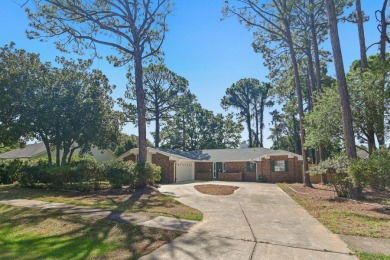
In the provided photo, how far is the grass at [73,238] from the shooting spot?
5.40 m

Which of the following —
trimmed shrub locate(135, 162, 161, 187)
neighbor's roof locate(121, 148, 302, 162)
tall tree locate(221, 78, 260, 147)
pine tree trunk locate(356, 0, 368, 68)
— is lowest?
trimmed shrub locate(135, 162, 161, 187)

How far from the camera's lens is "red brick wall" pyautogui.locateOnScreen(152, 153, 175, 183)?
989 inches

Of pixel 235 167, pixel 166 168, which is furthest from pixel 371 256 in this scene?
pixel 235 167

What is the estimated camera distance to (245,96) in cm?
5028

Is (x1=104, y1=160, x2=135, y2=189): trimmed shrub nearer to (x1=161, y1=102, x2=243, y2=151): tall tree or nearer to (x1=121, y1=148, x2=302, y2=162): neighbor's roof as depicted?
(x1=121, y1=148, x2=302, y2=162): neighbor's roof

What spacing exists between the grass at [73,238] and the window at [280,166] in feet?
70.4

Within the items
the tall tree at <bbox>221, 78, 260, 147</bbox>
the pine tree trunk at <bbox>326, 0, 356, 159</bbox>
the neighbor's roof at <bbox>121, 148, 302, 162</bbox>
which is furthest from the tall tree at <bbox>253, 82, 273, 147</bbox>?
the pine tree trunk at <bbox>326, 0, 356, 159</bbox>

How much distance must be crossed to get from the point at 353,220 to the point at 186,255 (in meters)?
5.61

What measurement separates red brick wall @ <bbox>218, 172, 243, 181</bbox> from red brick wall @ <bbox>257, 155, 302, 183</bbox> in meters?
2.04

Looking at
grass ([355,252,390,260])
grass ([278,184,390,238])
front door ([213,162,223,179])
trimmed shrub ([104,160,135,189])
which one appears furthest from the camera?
front door ([213,162,223,179])

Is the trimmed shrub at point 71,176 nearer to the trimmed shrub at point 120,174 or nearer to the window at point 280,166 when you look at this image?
the trimmed shrub at point 120,174

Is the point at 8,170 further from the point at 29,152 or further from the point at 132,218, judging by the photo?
the point at 132,218

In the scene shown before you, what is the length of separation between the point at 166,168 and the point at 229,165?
22.6ft

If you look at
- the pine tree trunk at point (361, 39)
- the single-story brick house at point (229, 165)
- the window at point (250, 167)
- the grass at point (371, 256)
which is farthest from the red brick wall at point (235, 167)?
the grass at point (371, 256)
